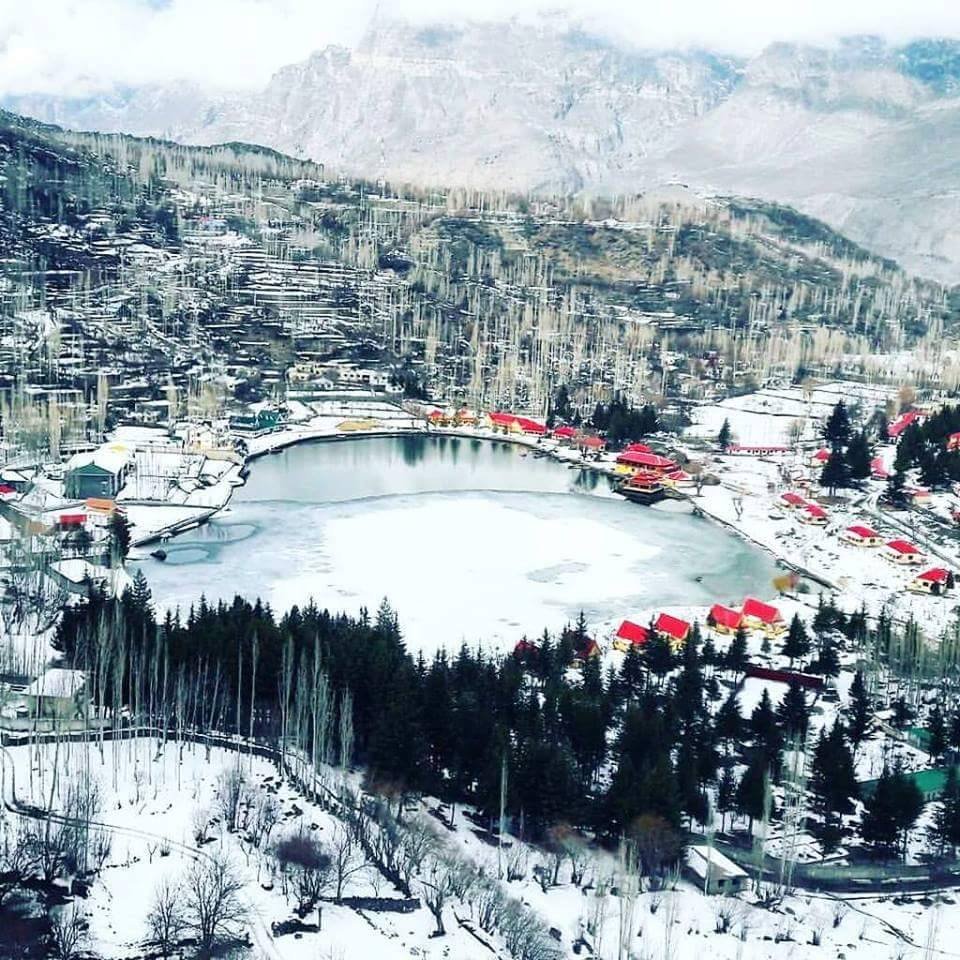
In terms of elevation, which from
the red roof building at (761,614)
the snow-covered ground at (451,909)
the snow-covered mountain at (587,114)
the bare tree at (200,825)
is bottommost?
the snow-covered ground at (451,909)

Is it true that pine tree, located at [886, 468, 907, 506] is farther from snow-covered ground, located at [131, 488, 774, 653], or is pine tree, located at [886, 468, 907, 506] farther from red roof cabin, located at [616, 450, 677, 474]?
red roof cabin, located at [616, 450, 677, 474]

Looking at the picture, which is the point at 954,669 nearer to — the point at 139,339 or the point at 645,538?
the point at 645,538

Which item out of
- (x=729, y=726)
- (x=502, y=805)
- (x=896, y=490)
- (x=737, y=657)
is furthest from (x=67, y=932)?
(x=896, y=490)

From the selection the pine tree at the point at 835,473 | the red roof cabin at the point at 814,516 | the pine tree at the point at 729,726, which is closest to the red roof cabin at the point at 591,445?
the pine tree at the point at 835,473

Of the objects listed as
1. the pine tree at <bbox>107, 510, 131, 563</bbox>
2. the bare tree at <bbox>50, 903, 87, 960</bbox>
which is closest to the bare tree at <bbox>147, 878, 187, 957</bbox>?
the bare tree at <bbox>50, 903, 87, 960</bbox>

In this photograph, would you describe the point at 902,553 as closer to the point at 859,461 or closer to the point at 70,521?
the point at 859,461

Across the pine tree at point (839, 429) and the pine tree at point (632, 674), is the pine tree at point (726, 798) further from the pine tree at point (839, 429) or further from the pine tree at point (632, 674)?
the pine tree at point (839, 429)

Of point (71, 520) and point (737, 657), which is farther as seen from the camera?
point (71, 520)
